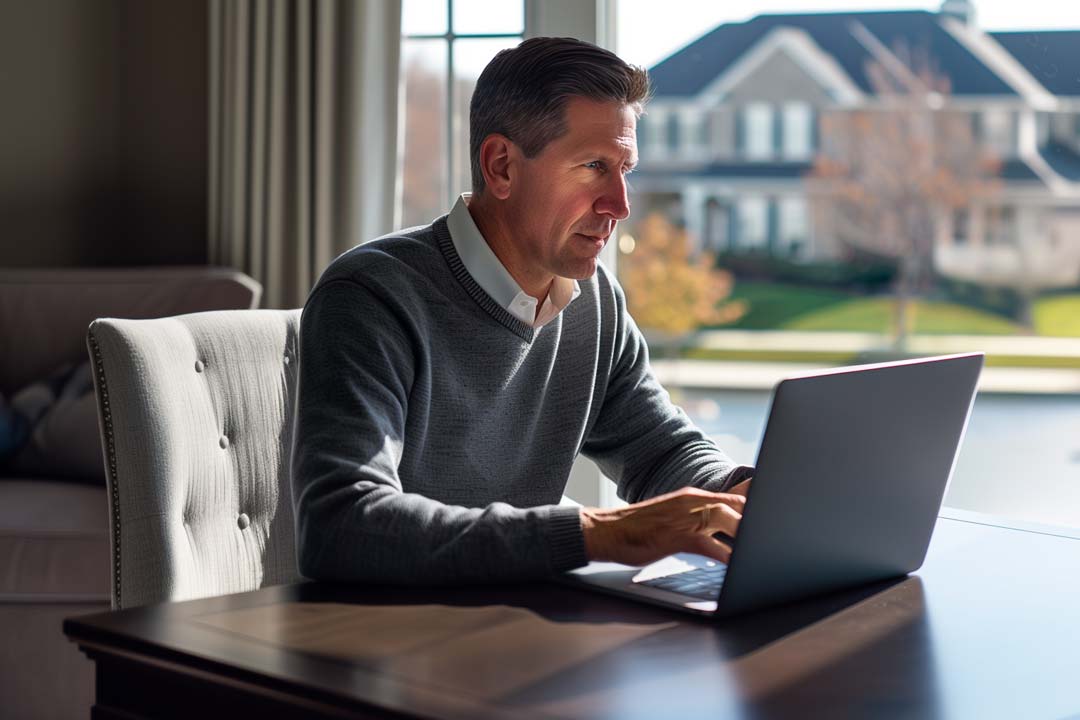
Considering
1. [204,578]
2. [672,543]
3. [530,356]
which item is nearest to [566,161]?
[530,356]

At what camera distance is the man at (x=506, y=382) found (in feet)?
3.84

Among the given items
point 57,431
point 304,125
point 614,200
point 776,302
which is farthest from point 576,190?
point 776,302

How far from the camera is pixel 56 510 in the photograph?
2.52 meters

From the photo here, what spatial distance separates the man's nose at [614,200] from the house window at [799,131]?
10.4 m

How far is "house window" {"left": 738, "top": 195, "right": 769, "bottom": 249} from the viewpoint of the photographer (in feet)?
38.3

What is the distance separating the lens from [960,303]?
1207cm

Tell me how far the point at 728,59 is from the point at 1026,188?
2.81 metres

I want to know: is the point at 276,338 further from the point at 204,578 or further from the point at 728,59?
the point at 728,59

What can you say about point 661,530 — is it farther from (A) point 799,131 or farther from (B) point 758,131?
(A) point 799,131

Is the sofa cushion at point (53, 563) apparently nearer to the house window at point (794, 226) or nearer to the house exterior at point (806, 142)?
the house exterior at point (806, 142)

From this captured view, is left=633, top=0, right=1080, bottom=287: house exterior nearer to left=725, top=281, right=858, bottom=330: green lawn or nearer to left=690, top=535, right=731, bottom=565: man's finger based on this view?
left=725, top=281, right=858, bottom=330: green lawn

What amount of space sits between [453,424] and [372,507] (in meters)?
0.36

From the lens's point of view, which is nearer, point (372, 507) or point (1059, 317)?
point (372, 507)

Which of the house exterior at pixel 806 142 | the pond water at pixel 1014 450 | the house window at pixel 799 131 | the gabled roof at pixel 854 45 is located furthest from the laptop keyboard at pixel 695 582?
the house window at pixel 799 131
